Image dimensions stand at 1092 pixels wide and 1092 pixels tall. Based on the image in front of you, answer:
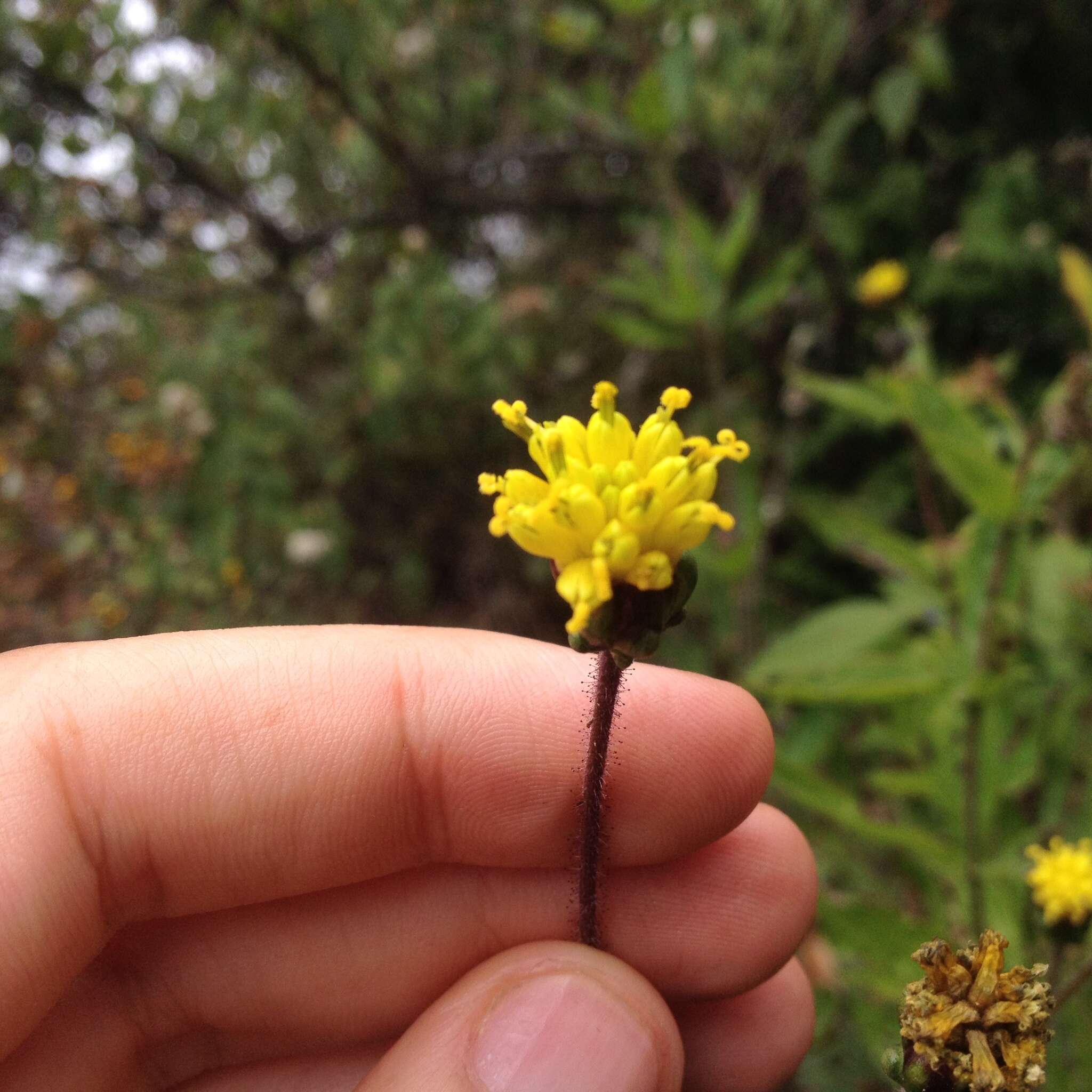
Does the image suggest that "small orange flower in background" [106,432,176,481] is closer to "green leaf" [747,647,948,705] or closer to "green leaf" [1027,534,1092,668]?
"green leaf" [747,647,948,705]

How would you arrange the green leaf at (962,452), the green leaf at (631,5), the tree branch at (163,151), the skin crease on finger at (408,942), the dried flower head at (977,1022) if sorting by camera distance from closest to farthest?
1. the dried flower head at (977,1022)
2. the skin crease on finger at (408,942)
3. the green leaf at (962,452)
4. the green leaf at (631,5)
5. the tree branch at (163,151)

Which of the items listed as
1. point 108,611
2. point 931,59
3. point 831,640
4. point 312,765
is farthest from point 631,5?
point 108,611

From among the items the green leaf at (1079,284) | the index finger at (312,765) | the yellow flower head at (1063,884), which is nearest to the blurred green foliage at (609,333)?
the green leaf at (1079,284)

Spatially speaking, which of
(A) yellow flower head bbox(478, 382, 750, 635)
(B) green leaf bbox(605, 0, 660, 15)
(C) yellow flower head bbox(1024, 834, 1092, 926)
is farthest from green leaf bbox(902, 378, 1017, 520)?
(B) green leaf bbox(605, 0, 660, 15)

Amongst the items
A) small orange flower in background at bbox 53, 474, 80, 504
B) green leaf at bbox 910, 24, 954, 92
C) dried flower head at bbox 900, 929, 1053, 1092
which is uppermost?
Answer: green leaf at bbox 910, 24, 954, 92

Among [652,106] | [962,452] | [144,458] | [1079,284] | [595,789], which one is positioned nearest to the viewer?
[595,789]

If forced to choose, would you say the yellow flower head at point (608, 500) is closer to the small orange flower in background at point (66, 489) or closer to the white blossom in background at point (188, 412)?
the white blossom in background at point (188, 412)

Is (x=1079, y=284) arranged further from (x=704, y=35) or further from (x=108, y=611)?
(x=108, y=611)
